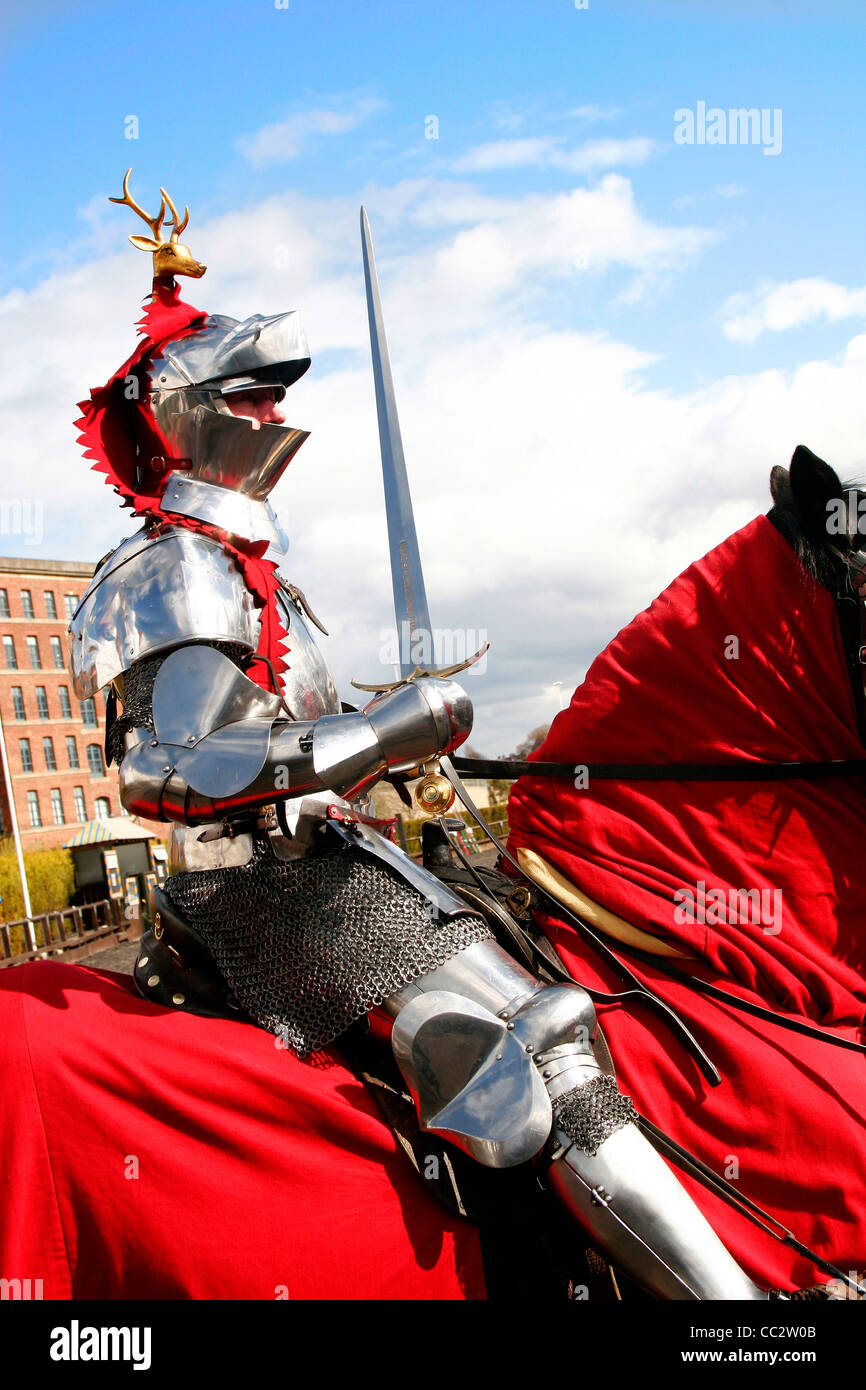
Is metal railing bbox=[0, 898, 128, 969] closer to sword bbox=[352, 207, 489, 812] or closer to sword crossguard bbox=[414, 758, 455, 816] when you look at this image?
sword bbox=[352, 207, 489, 812]

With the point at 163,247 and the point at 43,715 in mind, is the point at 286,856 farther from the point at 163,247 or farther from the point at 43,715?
the point at 43,715

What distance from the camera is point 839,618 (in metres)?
2.66

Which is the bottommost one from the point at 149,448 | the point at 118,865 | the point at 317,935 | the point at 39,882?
the point at 39,882

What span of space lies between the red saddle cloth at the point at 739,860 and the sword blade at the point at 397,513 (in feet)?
10.9

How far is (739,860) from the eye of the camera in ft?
8.90

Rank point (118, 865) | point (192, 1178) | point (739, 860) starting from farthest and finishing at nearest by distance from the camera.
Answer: point (118, 865) → point (739, 860) → point (192, 1178)

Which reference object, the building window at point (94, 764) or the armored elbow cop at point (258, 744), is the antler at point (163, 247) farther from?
the building window at point (94, 764)

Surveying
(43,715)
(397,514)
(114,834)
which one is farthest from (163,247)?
(43,715)

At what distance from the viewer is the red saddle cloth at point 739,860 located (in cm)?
240

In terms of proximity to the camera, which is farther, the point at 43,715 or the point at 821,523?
the point at 43,715

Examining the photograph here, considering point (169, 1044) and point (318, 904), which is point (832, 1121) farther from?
point (169, 1044)

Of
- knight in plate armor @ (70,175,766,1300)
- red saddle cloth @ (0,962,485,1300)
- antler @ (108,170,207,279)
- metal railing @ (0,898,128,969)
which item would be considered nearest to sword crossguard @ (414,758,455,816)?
knight in plate armor @ (70,175,766,1300)

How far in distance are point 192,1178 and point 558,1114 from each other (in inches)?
35.2
